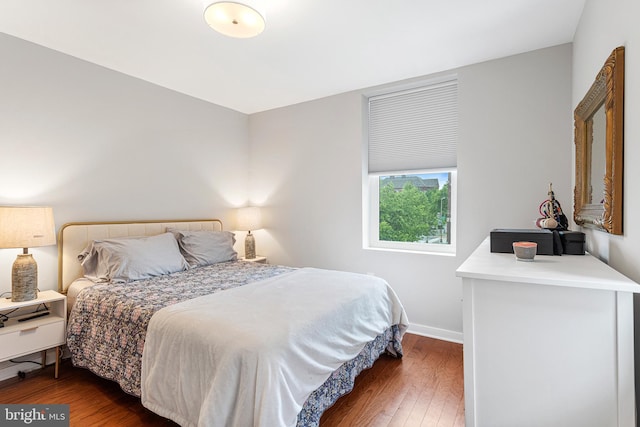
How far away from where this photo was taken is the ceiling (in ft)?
6.72

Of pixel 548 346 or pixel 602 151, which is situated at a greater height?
pixel 602 151

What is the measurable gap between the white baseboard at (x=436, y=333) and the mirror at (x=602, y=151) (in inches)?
58.9

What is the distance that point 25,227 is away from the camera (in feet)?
7.15

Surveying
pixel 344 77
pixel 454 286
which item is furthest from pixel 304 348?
pixel 344 77

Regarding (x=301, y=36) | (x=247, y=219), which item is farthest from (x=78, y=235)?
(x=301, y=36)

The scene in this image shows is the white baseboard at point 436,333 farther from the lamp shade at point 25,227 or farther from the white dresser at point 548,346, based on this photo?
the lamp shade at point 25,227

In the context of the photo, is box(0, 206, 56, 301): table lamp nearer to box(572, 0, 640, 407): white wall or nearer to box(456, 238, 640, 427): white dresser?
box(456, 238, 640, 427): white dresser

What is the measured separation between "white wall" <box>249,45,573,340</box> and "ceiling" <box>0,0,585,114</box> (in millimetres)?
308

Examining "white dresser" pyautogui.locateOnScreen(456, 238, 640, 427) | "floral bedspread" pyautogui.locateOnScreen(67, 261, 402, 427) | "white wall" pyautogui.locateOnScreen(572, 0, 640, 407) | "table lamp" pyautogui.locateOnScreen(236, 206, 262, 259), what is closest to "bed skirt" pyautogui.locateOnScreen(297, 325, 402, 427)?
"floral bedspread" pyautogui.locateOnScreen(67, 261, 402, 427)

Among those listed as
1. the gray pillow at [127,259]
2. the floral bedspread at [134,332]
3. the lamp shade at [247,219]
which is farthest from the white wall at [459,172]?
the gray pillow at [127,259]

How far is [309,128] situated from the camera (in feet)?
12.5

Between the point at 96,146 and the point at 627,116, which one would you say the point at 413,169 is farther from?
the point at 96,146

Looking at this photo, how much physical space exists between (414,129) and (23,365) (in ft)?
12.7

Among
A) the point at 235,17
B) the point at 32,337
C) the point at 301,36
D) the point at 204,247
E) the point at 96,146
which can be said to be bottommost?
the point at 32,337
